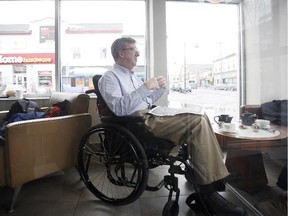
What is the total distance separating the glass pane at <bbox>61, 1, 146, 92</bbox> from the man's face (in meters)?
1.15

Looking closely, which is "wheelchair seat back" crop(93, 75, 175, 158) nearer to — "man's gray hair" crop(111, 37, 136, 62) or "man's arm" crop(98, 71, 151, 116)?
"man's arm" crop(98, 71, 151, 116)

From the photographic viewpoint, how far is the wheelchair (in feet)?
4.00

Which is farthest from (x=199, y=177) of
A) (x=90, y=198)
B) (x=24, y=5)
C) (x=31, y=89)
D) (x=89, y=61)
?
(x=24, y=5)

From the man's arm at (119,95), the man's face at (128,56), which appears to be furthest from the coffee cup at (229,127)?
the man's face at (128,56)

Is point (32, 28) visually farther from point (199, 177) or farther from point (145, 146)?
point (199, 177)

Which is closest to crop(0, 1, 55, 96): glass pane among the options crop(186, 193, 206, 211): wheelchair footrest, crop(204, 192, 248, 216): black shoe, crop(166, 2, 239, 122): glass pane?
crop(166, 2, 239, 122): glass pane

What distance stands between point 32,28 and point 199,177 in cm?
257

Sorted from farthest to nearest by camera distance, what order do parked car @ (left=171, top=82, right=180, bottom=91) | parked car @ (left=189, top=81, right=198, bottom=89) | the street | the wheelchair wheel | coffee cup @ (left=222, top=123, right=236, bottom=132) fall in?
parked car @ (left=171, top=82, right=180, bottom=91) → parked car @ (left=189, top=81, right=198, bottom=89) → the street → coffee cup @ (left=222, top=123, right=236, bottom=132) → the wheelchair wheel

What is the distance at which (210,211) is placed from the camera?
3.92 ft

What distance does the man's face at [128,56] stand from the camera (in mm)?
1537

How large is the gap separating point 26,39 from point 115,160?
212cm

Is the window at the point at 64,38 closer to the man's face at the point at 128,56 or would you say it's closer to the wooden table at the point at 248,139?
the man's face at the point at 128,56

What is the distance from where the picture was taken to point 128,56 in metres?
1.55

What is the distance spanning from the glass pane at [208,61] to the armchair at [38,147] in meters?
0.88
